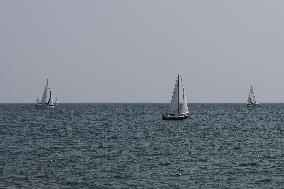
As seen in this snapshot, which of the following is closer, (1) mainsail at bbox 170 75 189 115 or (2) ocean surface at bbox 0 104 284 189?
(2) ocean surface at bbox 0 104 284 189

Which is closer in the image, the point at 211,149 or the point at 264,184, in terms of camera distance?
the point at 264,184

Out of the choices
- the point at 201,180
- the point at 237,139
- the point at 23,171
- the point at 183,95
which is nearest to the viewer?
the point at 201,180

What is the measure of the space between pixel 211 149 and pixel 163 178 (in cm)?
2470

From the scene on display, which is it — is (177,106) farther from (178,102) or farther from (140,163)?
(140,163)

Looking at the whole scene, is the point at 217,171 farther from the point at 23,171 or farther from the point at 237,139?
the point at 237,139

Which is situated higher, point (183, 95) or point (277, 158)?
point (183, 95)

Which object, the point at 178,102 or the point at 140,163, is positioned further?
the point at 178,102

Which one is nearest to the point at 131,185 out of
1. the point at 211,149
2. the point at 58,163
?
the point at 58,163

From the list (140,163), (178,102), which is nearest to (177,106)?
(178,102)

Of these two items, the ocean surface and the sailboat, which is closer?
the ocean surface

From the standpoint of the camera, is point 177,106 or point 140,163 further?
point 177,106

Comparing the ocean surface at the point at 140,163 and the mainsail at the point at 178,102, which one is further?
the mainsail at the point at 178,102

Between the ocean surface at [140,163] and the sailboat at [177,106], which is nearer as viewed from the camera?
the ocean surface at [140,163]

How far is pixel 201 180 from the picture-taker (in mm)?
47062
